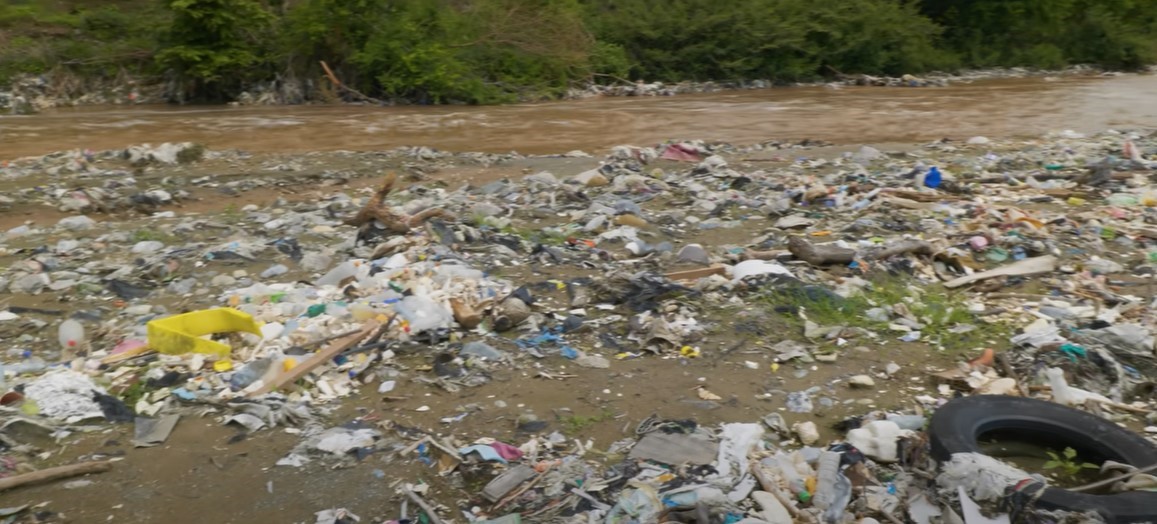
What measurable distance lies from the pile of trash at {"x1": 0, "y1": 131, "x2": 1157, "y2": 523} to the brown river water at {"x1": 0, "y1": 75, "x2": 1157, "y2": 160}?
521 cm

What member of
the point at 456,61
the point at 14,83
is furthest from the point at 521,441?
the point at 14,83

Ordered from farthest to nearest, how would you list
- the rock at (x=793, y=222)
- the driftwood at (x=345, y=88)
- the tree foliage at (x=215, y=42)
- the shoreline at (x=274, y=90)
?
the driftwood at (x=345, y=88), the shoreline at (x=274, y=90), the tree foliage at (x=215, y=42), the rock at (x=793, y=222)

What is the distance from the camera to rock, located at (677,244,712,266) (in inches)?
191

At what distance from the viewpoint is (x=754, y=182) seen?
23.6 feet

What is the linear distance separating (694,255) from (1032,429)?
2.33m

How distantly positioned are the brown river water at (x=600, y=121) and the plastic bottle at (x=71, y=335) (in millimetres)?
7295

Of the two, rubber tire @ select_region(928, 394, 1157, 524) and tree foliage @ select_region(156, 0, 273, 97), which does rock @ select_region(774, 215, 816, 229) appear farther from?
tree foliage @ select_region(156, 0, 273, 97)

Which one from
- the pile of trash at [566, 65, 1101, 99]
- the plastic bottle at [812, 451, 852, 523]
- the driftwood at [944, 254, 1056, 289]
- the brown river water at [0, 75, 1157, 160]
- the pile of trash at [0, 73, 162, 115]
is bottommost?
the plastic bottle at [812, 451, 852, 523]

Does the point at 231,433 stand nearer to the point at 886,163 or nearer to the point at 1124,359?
the point at 1124,359

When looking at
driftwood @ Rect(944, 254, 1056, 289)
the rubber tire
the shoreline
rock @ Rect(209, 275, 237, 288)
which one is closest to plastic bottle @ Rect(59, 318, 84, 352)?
rock @ Rect(209, 275, 237, 288)

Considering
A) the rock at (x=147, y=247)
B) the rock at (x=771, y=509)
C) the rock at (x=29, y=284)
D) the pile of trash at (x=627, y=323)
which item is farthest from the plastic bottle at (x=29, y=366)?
the rock at (x=771, y=509)

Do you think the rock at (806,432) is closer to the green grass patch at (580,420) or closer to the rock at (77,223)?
the green grass patch at (580,420)

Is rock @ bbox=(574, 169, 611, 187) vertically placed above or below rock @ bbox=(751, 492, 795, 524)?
above

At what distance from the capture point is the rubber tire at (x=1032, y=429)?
2.61 meters
